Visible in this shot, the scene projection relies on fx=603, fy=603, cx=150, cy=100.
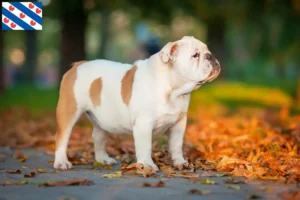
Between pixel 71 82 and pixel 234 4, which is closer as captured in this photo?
pixel 71 82

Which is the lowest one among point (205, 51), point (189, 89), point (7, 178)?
point (7, 178)

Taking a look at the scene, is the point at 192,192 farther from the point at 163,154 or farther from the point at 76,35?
the point at 76,35

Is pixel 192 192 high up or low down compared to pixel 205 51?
down

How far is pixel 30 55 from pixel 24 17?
68.9 feet

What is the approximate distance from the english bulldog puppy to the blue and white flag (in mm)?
1777

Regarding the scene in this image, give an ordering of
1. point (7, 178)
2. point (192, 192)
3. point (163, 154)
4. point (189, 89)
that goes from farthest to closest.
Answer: point (163, 154) < point (189, 89) < point (7, 178) < point (192, 192)

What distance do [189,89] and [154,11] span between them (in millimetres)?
10796

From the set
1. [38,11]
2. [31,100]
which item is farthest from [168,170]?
[31,100]

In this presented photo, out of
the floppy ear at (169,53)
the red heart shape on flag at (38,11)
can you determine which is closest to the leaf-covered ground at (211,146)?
the floppy ear at (169,53)

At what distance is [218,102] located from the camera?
15.3m

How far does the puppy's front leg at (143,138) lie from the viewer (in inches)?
230

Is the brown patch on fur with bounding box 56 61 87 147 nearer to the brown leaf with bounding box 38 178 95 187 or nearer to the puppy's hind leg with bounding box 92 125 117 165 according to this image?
the puppy's hind leg with bounding box 92 125 117 165

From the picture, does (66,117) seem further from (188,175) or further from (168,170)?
(188,175)

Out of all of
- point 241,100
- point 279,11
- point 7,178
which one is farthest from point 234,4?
point 7,178
